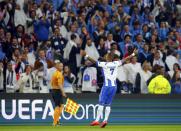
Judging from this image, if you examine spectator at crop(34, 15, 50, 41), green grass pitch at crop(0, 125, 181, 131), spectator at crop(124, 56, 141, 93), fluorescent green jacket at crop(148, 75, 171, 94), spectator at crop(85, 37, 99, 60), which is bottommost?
green grass pitch at crop(0, 125, 181, 131)

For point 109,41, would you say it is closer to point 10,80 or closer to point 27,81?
point 27,81

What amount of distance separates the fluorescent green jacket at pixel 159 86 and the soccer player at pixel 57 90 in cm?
380

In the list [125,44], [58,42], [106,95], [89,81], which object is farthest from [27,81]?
[125,44]

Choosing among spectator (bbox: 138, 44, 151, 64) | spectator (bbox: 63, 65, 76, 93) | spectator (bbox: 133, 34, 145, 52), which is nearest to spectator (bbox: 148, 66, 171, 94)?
spectator (bbox: 138, 44, 151, 64)

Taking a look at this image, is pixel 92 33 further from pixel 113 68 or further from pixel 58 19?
pixel 113 68

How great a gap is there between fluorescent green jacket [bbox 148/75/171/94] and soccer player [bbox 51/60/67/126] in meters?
3.80

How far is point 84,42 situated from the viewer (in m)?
29.4

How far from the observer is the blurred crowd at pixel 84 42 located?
27672 mm

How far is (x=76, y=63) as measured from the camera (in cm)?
2897

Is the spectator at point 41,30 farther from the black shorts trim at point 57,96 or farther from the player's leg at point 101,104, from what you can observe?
the player's leg at point 101,104

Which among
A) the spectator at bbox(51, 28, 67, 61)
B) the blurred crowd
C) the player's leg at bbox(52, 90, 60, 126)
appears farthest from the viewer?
the spectator at bbox(51, 28, 67, 61)

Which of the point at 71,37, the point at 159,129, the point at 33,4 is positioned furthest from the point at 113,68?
the point at 33,4

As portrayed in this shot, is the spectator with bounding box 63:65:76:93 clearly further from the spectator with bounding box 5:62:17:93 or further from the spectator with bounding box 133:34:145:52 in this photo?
the spectator with bounding box 133:34:145:52

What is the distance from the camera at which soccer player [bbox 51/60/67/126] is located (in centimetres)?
2541
